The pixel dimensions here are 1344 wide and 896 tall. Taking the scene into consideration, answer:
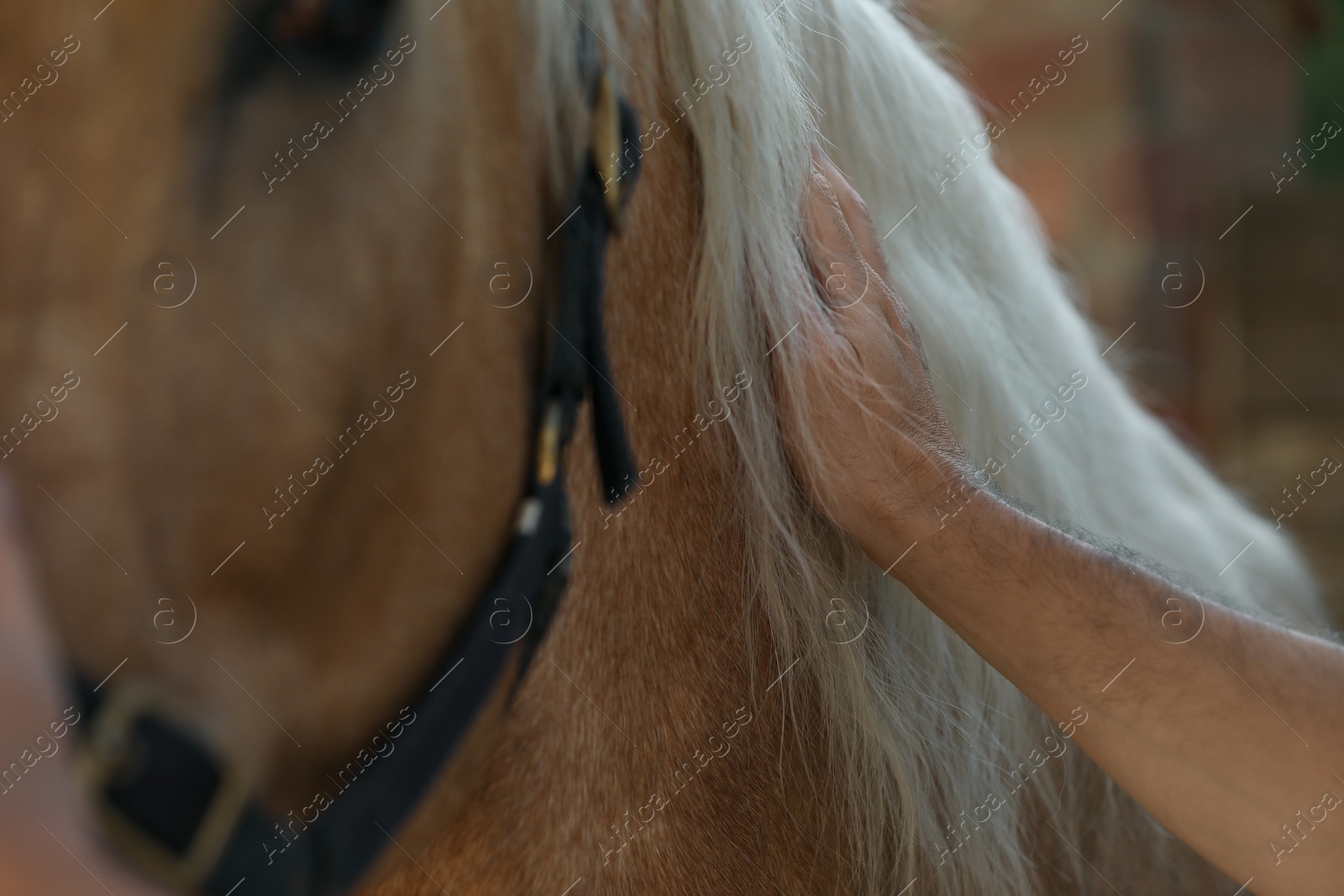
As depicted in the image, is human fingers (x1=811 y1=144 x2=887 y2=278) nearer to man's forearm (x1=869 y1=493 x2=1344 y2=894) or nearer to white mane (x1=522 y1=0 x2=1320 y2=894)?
white mane (x1=522 y1=0 x2=1320 y2=894)

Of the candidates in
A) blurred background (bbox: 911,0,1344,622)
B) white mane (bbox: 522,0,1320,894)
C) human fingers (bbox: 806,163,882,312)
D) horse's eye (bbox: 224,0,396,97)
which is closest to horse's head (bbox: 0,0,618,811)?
horse's eye (bbox: 224,0,396,97)

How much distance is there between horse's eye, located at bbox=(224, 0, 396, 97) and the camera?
0.40 metres

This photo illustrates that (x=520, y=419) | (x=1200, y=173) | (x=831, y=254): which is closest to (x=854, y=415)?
(x=831, y=254)

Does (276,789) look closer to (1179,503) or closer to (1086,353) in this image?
(1086,353)

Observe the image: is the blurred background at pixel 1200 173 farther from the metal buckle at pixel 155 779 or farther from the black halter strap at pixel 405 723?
the metal buckle at pixel 155 779

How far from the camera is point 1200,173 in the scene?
3174 millimetres

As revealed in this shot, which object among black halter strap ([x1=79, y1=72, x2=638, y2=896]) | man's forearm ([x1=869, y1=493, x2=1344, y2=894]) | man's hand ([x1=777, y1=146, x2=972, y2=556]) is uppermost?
black halter strap ([x1=79, y1=72, x2=638, y2=896])

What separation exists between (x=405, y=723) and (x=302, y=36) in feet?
0.97

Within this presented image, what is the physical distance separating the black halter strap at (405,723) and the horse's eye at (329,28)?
119 mm

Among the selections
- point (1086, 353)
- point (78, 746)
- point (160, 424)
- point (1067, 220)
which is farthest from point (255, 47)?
point (1067, 220)

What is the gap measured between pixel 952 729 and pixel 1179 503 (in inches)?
15.8

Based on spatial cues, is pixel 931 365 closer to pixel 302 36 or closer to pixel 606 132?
pixel 606 132

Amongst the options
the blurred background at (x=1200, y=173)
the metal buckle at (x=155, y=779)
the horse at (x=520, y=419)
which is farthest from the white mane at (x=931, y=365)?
the blurred background at (x=1200, y=173)

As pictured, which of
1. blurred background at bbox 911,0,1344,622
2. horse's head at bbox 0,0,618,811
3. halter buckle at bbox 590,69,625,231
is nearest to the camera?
horse's head at bbox 0,0,618,811
